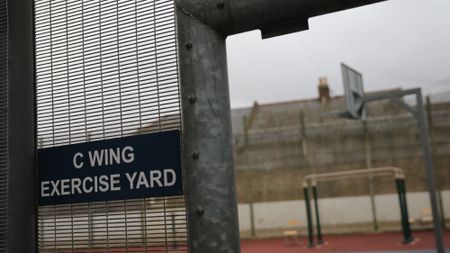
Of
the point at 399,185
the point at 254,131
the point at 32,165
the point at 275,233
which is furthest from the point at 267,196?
the point at 32,165

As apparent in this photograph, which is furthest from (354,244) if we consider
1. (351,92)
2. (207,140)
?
(207,140)

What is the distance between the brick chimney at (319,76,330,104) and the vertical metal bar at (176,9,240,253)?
2320cm

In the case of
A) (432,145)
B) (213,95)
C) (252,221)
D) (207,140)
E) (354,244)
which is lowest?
(354,244)

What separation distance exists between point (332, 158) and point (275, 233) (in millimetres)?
4143

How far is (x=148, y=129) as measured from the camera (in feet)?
8.63

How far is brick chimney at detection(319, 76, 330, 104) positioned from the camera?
995 inches

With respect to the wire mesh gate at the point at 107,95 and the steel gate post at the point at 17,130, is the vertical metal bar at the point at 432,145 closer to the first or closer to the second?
the wire mesh gate at the point at 107,95

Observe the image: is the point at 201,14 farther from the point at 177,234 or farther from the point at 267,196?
the point at 267,196

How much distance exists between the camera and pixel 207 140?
222cm

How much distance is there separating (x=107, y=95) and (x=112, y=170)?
472 millimetres

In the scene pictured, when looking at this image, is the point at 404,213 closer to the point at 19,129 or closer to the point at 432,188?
the point at 432,188

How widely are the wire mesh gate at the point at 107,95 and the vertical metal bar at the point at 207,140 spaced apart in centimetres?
30

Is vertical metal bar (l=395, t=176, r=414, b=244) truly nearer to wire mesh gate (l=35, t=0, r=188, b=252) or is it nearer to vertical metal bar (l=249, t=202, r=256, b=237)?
vertical metal bar (l=249, t=202, r=256, b=237)

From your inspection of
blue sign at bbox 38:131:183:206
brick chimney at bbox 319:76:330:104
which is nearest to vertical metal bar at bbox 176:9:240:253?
blue sign at bbox 38:131:183:206
